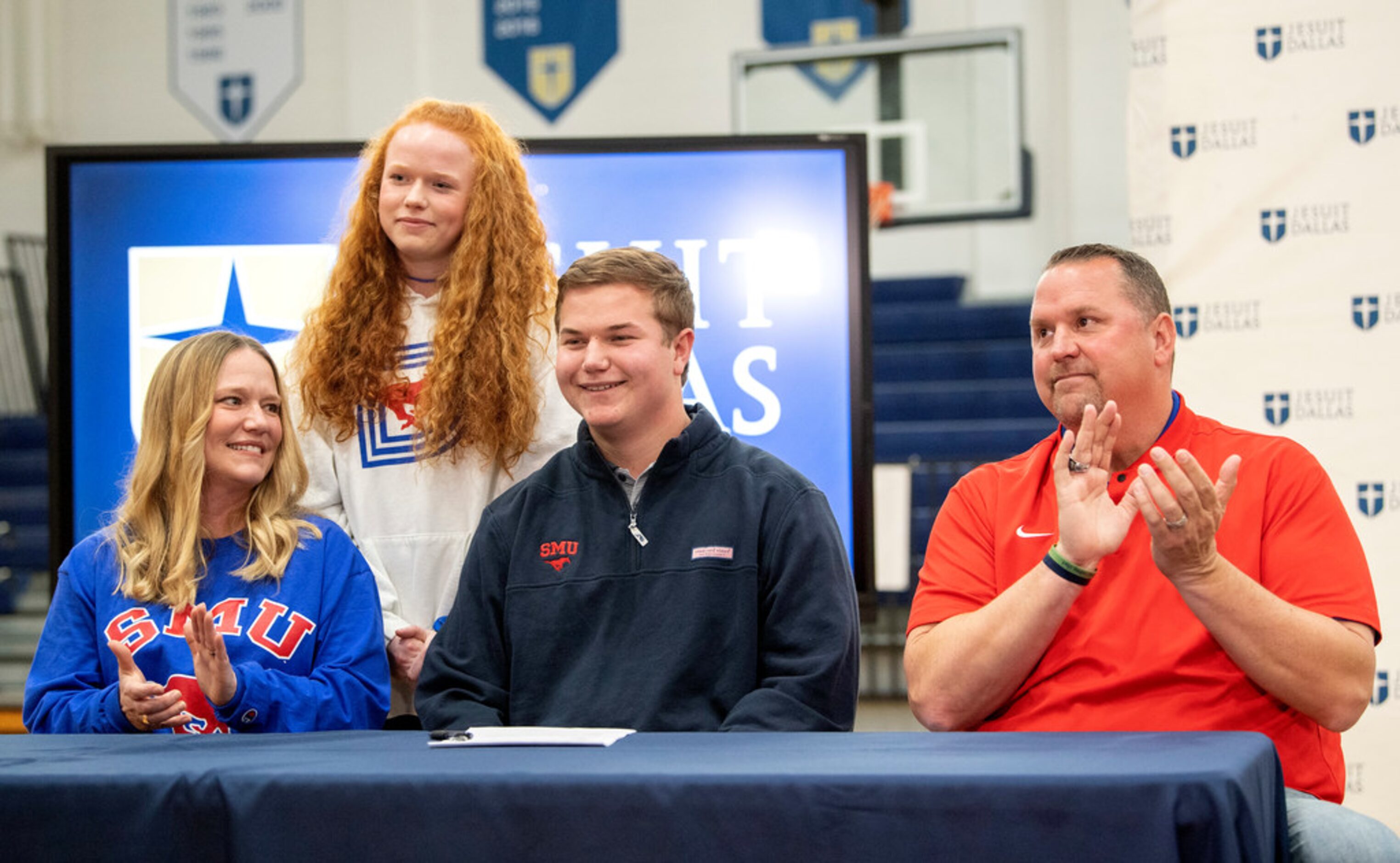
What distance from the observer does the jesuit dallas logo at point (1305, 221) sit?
3268mm

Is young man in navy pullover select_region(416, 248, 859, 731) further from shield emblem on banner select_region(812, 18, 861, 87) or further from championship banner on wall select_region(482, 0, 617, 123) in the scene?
championship banner on wall select_region(482, 0, 617, 123)

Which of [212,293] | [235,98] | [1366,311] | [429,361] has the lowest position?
[429,361]

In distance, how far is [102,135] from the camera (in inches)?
415

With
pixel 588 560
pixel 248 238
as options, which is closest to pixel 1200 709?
pixel 588 560

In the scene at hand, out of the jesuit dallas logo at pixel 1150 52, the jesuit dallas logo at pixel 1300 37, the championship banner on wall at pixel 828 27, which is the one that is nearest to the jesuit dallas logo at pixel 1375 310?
the jesuit dallas logo at pixel 1300 37

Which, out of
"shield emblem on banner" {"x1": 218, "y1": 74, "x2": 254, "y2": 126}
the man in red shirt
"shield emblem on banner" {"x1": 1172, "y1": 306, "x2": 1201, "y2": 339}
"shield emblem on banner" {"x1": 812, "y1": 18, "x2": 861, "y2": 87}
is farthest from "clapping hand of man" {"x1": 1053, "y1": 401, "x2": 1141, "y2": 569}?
"shield emblem on banner" {"x1": 218, "y1": 74, "x2": 254, "y2": 126}

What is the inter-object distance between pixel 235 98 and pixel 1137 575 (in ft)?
31.2

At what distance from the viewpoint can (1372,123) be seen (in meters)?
3.26

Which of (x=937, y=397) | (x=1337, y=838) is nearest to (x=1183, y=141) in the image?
(x=1337, y=838)

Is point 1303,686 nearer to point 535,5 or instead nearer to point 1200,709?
point 1200,709

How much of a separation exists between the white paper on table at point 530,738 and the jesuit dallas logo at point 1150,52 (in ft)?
8.22

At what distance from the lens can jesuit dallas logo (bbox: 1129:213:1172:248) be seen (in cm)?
339

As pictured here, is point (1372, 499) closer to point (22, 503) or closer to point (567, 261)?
point (567, 261)

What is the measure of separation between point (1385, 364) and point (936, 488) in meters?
3.90
